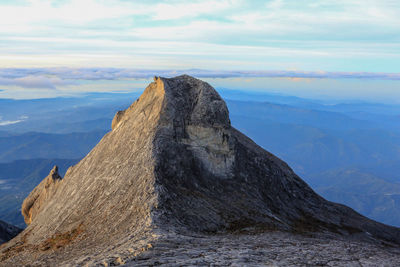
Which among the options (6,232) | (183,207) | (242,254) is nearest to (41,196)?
(6,232)

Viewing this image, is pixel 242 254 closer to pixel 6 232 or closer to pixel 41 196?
pixel 41 196

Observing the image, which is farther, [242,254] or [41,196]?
[41,196]

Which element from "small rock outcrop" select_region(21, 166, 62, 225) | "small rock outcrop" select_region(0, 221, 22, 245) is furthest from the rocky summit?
"small rock outcrop" select_region(0, 221, 22, 245)

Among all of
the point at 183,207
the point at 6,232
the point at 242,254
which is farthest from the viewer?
the point at 6,232

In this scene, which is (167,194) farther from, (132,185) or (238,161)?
(238,161)

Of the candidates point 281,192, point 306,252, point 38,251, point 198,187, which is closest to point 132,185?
point 198,187

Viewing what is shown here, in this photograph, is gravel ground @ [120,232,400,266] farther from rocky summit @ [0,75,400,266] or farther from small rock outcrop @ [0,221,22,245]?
small rock outcrop @ [0,221,22,245]
